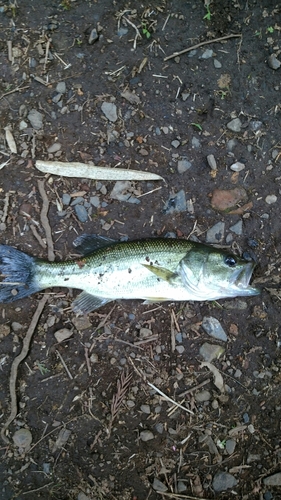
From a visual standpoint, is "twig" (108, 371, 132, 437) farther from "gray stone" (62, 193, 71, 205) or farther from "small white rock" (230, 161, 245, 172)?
"small white rock" (230, 161, 245, 172)

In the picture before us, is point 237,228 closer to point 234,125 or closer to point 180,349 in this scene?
point 234,125

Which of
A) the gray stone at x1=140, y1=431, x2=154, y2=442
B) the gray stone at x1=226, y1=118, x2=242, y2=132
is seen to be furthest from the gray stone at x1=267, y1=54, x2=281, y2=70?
the gray stone at x1=140, y1=431, x2=154, y2=442

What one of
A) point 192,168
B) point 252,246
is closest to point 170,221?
point 192,168

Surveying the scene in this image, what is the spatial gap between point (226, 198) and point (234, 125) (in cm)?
93

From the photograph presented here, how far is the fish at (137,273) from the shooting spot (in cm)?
437

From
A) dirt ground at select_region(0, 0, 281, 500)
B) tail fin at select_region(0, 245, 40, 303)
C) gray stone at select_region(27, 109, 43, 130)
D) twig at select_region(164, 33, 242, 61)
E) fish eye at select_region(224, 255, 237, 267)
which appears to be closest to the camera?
fish eye at select_region(224, 255, 237, 267)

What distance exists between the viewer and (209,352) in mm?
4719

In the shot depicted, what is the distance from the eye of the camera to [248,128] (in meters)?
4.96

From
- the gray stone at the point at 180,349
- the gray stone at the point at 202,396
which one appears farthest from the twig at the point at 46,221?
the gray stone at the point at 202,396

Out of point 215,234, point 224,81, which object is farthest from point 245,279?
point 224,81

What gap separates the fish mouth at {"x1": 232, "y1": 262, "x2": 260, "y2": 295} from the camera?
172 inches

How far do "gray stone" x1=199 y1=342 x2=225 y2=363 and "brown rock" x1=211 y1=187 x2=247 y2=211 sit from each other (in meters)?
1.67

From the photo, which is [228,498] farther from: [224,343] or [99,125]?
[99,125]

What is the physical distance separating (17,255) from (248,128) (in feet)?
10.6
